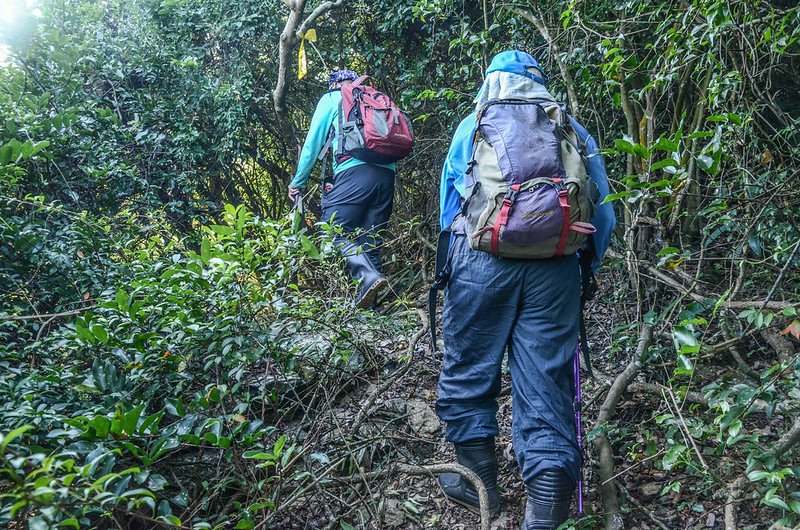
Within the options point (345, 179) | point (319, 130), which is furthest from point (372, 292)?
point (319, 130)

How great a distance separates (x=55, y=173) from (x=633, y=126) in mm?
3708

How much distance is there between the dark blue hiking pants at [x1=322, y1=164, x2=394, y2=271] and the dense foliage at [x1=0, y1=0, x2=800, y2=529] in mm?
650

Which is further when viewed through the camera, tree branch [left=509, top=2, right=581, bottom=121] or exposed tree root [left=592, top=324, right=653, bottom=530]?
tree branch [left=509, top=2, right=581, bottom=121]

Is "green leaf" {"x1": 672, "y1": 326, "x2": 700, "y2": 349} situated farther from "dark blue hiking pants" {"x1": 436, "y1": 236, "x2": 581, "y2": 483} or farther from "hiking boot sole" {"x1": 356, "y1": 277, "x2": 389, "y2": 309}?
"hiking boot sole" {"x1": 356, "y1": 277, "x2": 389, "y2": 309}

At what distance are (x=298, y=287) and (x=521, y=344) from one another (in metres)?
1.59

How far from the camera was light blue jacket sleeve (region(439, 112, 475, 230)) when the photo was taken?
113 inches

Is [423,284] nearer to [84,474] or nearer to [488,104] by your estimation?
[488,104]

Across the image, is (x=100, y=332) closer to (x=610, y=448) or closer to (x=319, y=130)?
(x=610, y=448)

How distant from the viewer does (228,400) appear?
8.79ft

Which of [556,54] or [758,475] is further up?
[556,54]

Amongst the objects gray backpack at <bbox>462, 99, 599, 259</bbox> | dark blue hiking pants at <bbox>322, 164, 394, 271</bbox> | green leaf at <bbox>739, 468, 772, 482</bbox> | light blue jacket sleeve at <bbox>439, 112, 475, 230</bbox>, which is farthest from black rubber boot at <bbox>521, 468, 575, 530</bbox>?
dark blue hiking pants at <bbox>322, 164, 394, 271</bbox>

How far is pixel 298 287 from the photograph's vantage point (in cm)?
385

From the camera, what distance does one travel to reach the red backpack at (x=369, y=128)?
4.75m

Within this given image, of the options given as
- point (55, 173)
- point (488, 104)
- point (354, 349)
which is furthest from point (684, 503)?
point (55, 173)
